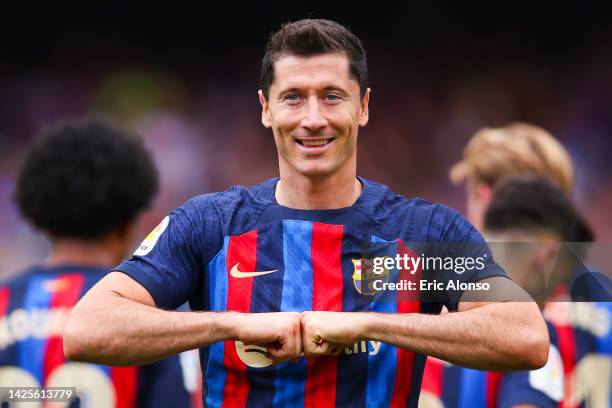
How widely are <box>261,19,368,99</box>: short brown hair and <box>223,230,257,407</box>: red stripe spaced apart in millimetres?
571

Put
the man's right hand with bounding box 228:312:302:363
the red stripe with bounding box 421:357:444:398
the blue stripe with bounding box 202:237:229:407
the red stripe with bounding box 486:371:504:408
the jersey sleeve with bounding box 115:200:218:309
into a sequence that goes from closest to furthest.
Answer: the man's right hand with bounding box 228:312:302:363 < the jersey sleeve with bounding box 115:200:218:309 < the blue stripe with bounding box 202:237:229:407 < the red stripe with bounding box 486:371:504:408 < the red stripe with bounding box 421:357:444:398

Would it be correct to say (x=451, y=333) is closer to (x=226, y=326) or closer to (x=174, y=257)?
(x=226, y=326)

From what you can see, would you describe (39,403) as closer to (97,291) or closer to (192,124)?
(97,291)

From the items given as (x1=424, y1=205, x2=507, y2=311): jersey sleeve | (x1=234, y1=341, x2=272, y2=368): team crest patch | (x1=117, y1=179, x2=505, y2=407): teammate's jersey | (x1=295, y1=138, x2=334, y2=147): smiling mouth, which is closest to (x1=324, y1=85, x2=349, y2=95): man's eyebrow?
(x1=295, y1=138, x2=334, y2=147): smiling mouth

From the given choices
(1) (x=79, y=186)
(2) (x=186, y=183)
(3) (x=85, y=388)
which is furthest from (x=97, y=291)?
(2) (x=186, y=183)

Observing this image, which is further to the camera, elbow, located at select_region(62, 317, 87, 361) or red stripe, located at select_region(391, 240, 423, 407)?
red stripe, located at select_region(391, 240, 423, 407)

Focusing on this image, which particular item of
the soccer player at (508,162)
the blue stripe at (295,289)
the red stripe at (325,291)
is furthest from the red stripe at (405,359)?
the soccer player at (508,162)

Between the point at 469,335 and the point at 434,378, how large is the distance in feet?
3.91

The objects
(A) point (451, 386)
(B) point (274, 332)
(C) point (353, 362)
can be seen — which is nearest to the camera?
(B) point (274, 332)

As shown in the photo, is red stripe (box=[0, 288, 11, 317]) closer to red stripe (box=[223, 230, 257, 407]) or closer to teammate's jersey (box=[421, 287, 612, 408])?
red stripe (box=[223, 230, 257, 407])

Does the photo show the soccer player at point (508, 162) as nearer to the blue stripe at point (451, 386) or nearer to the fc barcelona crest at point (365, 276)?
the blue stripe at point (451, 386)

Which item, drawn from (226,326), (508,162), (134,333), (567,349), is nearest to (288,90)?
(226,326)

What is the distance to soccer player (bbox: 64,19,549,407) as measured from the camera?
302cm

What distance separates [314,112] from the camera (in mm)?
3328
